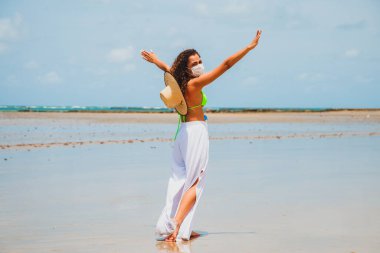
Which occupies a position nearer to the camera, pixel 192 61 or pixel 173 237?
pixel 173 237

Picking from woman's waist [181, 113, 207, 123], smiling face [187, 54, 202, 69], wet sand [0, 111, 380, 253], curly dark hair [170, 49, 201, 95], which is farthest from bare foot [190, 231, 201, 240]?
smiling face [187, 54, 202, 69]

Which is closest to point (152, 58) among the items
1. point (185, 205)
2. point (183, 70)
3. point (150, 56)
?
point (150, 56)

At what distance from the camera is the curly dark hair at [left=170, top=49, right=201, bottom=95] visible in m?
5.51

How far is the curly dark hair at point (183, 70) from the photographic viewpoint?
551cm

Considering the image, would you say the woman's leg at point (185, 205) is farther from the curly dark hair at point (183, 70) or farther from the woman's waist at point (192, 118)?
the curly dark hair at point (183, 70)

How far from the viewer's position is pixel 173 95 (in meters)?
5.46

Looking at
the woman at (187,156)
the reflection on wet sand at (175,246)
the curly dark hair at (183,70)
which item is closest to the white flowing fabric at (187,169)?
the woman at (187,156)

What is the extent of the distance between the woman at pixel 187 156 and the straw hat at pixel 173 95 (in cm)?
6

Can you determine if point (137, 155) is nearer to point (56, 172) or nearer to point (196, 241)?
point (56, 172)

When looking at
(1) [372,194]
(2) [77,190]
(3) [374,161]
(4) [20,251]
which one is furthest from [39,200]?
(3) [374,161]

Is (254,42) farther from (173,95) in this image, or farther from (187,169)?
(187,169)

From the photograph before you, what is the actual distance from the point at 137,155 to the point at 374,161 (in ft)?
16.2

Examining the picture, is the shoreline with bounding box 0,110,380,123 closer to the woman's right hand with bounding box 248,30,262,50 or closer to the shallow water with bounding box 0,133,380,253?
the shallow water with bounding box 0,133,380,253

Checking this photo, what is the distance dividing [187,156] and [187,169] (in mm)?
124
